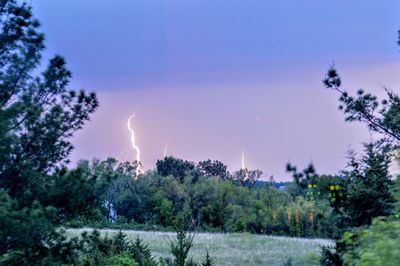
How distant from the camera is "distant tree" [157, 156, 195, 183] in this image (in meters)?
71.6

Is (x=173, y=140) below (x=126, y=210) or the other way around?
the other way around

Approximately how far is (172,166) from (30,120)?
203 ft

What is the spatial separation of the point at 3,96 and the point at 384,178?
7849 millimetres

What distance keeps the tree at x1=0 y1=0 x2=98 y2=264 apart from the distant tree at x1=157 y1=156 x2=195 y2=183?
59208mm

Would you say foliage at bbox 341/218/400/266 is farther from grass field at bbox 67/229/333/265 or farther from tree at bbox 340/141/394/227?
grass field at bbox 67/229/333/265

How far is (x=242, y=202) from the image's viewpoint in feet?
→ 179

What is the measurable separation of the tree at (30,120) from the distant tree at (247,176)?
57.4 m

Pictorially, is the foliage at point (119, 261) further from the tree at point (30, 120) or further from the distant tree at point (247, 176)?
the distant tree at point (247, 176)

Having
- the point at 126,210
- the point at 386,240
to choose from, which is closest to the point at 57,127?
the point at 386,240

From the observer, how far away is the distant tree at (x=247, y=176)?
2746 inches

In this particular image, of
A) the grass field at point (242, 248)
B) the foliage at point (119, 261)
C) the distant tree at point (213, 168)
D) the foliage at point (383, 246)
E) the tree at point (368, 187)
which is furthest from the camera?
the distant tree at point (213, 168)

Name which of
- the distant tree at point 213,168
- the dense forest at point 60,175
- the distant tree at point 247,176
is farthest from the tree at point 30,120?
the distant tree at point 213,168

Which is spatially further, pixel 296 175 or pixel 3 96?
pixel 3 96

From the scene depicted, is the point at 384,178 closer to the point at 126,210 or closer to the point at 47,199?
the point at 47,199
